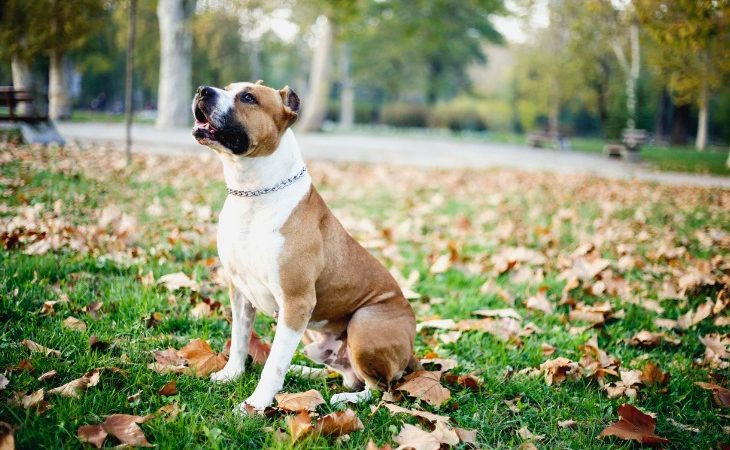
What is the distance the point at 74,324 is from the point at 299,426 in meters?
1.63

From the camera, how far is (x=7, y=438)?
1.98 m

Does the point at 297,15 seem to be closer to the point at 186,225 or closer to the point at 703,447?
the point at 186,225

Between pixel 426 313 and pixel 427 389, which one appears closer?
pixel 427 389

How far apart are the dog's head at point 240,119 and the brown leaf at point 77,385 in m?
1.24

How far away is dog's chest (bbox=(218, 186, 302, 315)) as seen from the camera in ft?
8.46

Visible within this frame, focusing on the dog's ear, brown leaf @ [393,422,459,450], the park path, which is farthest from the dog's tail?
the park path

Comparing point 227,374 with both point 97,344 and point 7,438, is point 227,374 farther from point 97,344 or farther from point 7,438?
point 7,438

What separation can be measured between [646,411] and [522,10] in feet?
90.0

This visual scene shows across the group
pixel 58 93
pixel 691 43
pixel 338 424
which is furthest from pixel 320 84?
pixel 338 424

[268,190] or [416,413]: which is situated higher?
[268,190]

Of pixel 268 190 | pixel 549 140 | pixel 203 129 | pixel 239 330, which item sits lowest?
pixel 239 330

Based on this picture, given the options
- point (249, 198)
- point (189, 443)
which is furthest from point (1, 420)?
point (249, 198)

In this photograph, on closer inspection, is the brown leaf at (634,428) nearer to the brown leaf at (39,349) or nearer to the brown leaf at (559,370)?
the brown leaf at (559,370)

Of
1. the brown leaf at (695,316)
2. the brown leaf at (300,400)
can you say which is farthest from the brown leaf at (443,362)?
the brown leaf at (695,316)
